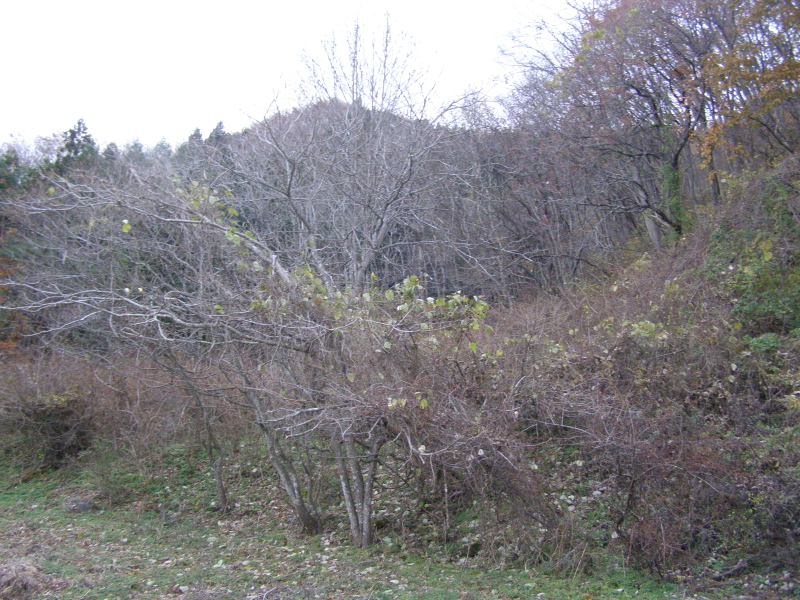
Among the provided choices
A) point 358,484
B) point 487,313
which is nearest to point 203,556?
point 358,484

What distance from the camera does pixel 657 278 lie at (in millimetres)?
10414

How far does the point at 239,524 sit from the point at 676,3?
1236cm

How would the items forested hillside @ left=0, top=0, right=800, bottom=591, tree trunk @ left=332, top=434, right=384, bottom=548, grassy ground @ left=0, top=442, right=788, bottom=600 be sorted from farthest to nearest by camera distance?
tree trunk @ left=332, top=434, right=384, bottom=548 < forested hillside @ left=0, top=0, right=800, bottom=591 < grassy ground @ left=0, top=442, right=788, bottom=600

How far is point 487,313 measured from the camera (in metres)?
8.48

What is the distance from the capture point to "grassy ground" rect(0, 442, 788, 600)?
5277mm

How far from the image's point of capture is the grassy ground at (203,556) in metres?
5.28

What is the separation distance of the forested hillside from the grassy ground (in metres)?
0.30

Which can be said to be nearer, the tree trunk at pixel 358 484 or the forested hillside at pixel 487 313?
the forested hillside at pixel 487 313

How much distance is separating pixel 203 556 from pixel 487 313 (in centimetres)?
452

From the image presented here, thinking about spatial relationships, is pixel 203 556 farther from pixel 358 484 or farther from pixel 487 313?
pixel 487 313

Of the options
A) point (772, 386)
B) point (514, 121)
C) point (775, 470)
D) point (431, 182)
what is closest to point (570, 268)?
point (514, 121)

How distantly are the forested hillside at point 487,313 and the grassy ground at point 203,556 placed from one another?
11.8 inches

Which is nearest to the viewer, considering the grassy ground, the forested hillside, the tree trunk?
the grassy ground

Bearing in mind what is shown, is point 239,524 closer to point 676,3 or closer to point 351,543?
point 351,543
